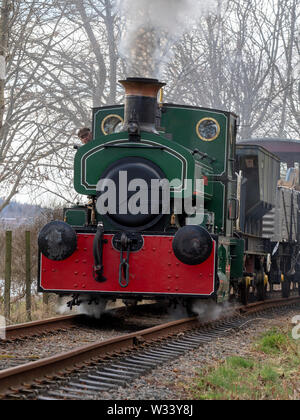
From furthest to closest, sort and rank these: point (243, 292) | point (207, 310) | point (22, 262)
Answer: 1. point (22, 262)
2. point (243, 292)
3. point (207, 310)

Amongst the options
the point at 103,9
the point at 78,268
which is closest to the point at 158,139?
the point at 78,268

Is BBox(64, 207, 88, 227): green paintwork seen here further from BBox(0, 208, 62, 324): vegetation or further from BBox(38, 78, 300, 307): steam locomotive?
BBox(0, 208, 62, 324): vegetation

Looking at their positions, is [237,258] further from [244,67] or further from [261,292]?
[244,67]

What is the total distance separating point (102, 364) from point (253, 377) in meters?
1.28

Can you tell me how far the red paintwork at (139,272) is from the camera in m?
8.63

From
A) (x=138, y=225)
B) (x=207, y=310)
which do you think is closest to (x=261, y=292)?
(x=207, y=310)

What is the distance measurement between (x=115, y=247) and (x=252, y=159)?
4133 millimetres

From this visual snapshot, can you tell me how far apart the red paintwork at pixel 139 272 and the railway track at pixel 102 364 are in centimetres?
53

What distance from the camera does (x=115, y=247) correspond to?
8750 millimetres

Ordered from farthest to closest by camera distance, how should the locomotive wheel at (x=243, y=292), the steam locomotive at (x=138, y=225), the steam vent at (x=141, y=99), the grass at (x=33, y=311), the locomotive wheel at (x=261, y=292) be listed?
the locomotive wheel at (x=261, y=292), the locomotive wheel at (x=243, y=292), the grass at (x=33, y=311), the steam vent at (x=141, y=99), the steam locomotive at (x=138, y=225)

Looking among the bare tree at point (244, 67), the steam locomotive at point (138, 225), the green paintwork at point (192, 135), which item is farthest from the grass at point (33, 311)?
the bare tree at point (244, 67)

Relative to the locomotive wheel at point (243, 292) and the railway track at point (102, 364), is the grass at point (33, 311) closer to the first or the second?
the railway track at point (102, 364)

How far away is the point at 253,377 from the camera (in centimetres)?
597
